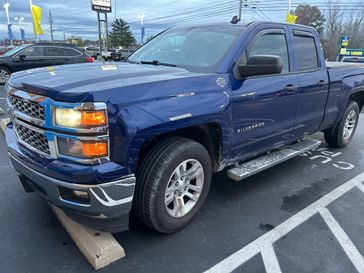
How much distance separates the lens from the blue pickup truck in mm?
2277

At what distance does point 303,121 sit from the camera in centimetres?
433


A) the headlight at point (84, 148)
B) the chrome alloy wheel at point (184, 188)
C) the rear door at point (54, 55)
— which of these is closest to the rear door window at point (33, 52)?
the rear door at point (54, 55)

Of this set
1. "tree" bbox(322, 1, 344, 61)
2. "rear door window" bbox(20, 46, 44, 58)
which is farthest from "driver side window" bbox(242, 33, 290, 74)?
"tree" bbox(322, 1, 344, 61)

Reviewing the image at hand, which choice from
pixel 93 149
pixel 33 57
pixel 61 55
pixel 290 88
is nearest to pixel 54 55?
pixel 61 55

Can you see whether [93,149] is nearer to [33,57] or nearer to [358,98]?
[358,98]

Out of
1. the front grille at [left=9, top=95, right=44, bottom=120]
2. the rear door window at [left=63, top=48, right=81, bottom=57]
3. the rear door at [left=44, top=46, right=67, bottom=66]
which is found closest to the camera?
the front grille at [left=9, top=95, right=44, bottom=120]

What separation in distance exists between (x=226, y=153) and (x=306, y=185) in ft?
5.10

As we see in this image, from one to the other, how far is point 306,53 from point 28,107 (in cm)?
353

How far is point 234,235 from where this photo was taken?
303 centimetres

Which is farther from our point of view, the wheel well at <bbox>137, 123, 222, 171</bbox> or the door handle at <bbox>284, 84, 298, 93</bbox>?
the door handle at <bbox>284, 84, 298, 93</bbox>

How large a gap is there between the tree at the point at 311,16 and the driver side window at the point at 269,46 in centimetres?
6167

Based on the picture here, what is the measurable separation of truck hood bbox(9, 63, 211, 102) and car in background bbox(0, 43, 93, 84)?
10.7 m

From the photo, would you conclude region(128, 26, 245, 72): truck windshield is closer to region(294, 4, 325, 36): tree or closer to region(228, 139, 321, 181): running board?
region(228, 139, 321, 181): running board

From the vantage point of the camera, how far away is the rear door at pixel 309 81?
4137 millimetres
